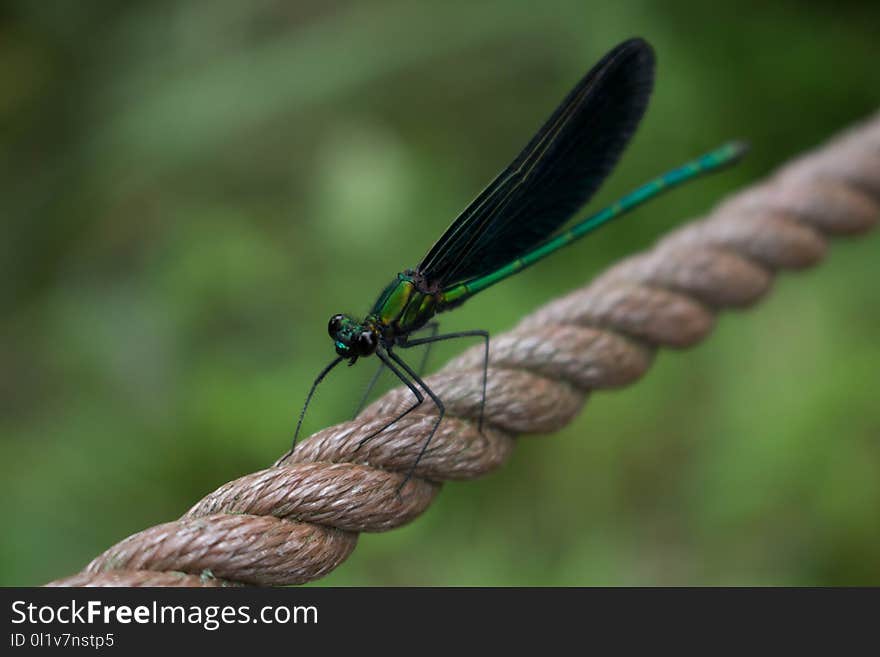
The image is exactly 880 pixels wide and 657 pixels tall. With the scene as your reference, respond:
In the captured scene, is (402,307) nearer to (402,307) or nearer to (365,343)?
(402,307)

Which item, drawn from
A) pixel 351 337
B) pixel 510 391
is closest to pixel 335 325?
pixel 351 337

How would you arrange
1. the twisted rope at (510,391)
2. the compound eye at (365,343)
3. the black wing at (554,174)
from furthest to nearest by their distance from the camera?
the black wing at (554,174) < the compound eye at (365,343) < the twisted rope at (510,391)

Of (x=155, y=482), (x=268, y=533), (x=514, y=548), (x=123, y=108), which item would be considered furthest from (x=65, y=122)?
(x=268, y=533)

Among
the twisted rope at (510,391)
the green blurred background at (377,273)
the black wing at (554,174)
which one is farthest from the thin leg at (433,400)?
the green blurred background at (377,273)

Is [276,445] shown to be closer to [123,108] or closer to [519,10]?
[123,108]

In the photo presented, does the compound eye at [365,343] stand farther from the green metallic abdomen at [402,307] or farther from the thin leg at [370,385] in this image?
the thin leg at [370,385]

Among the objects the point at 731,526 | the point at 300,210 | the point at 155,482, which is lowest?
the point at 731,526
